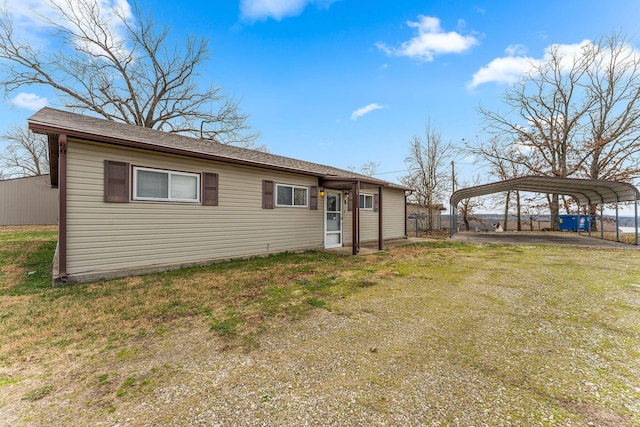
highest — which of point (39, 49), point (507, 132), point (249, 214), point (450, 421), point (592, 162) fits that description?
point (39, 49)

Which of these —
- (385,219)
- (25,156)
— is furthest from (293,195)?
(25,156)

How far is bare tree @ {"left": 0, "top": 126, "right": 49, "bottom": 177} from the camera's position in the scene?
78.6 ft

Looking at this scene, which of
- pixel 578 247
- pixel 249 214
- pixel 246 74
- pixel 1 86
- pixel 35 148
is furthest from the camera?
pixel 35 148

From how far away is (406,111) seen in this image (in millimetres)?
17375

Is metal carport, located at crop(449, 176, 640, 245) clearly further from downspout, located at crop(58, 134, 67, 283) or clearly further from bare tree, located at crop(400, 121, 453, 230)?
downspout, located at crop(58, 134, 67, 283)

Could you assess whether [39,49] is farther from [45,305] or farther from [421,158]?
[421,158]

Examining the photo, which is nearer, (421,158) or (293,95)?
(293,95)

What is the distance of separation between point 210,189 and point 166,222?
4.33 ft

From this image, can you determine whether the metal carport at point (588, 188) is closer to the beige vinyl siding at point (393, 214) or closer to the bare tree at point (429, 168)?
the beige vinyl siding at point (393, 214)

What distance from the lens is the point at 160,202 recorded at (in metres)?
6.14

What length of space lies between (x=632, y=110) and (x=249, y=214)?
76.6 feet

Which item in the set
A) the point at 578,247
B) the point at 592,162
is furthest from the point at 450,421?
the point at 592,162

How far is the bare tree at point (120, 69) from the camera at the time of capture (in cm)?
1452

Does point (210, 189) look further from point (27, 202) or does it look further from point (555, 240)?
point (27, 202)
